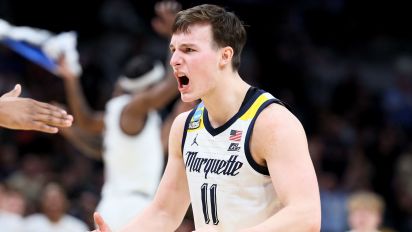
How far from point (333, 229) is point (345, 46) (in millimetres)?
3864

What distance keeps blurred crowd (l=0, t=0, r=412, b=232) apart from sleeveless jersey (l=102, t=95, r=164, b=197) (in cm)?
314

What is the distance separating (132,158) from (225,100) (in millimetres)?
2951

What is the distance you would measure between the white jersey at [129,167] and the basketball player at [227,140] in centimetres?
263

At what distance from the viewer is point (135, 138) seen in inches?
278

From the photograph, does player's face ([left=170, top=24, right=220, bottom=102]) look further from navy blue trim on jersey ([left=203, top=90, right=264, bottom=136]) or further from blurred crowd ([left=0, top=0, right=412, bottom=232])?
blurred crowd ([left=0, top=0, right=412, bottom=232])

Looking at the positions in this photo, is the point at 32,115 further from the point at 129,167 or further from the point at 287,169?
the point at 129,167

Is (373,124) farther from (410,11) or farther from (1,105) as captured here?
(1,105)

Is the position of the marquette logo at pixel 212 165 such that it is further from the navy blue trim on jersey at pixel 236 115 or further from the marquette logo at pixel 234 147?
the navy blue trim on jersey at pixel 236 115

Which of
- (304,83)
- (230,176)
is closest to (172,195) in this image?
(230,176)

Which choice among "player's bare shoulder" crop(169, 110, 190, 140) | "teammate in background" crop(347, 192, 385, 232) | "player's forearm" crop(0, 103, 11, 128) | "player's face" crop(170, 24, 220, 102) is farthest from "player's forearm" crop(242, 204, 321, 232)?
"teammate in background" crop(347, 192, 385, 232)

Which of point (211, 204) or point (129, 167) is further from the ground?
point (211, 204)

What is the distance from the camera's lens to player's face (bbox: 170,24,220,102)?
4121 millimetres

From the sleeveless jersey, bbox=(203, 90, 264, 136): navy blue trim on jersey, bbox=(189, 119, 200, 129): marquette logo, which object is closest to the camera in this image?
bbox=(203, 90, 264, 136): navy blue trim on jersey

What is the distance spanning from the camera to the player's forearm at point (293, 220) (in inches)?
147
